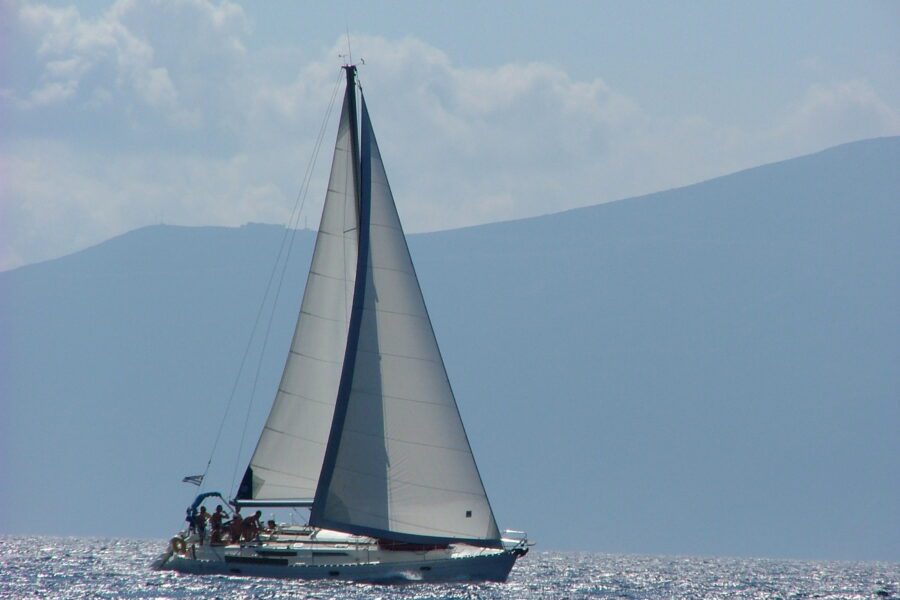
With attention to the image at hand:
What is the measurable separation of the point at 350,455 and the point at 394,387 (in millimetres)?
1956

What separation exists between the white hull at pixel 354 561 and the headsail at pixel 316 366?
1.53 m

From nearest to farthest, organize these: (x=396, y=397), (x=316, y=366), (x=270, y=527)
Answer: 1. (x=396, y=397)
2. (x=316, y=366)
3. (x=270, y=527)

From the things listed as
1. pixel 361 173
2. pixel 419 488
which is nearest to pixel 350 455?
pixel 419 488

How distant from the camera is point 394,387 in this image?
37.6m

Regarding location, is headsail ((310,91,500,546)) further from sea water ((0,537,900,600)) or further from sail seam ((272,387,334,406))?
sail seam ((272,387,334,406))

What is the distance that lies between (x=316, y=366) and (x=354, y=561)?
532 centimetres

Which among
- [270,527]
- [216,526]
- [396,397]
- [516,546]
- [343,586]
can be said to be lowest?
[343,586]

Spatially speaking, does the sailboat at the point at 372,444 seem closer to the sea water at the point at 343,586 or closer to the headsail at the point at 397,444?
the headsail at the point at 397,444

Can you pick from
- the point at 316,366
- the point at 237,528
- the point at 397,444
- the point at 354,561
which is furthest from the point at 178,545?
the point at 397,444

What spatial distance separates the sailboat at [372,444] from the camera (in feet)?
123

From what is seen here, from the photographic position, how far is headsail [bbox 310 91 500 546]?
37.3 meters

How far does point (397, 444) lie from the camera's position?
37.3 meters

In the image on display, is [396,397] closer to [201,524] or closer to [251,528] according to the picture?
[251,528]

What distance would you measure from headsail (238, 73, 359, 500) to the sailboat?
0.04 meters
